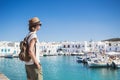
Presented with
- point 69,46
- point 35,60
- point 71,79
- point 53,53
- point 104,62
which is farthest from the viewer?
point 69,46

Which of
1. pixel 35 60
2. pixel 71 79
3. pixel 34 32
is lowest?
pixel 71 79

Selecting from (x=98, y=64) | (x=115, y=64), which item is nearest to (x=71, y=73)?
(x=98, y=64)

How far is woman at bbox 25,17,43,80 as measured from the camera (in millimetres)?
3077

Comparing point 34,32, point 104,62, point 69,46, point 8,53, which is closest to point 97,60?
point 104,62

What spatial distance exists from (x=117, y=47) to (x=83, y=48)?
9363 millimetres

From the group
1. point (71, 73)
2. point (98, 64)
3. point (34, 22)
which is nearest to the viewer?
point (34, 22)

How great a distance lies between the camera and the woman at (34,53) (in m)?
3.08

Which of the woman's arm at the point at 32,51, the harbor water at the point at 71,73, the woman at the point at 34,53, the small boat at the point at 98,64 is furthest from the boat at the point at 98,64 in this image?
the woman's arm at the point at 32,51

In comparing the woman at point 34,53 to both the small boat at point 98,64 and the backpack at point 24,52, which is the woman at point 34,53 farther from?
the small boat at point 98,64

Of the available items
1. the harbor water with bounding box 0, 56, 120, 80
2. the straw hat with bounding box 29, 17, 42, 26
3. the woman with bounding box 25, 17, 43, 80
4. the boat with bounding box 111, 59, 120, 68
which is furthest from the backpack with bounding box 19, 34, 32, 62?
the boat with bounding box 111, 59, 120, 68

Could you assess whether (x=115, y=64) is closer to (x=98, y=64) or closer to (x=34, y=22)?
(x=98, y=64)

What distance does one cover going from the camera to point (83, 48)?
8450 centimetres

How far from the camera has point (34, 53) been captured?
312 cm

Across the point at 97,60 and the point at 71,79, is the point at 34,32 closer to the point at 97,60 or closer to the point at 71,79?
the point at 71,79
